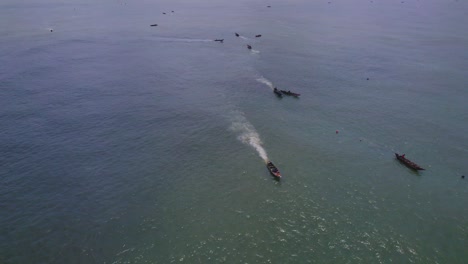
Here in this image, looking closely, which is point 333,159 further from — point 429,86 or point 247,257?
point 429,86

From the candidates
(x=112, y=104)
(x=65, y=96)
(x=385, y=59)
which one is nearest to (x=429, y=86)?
(x=385, y=59)

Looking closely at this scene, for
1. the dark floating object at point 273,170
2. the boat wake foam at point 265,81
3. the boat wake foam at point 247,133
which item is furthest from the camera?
the boat wake foam at point 265,81

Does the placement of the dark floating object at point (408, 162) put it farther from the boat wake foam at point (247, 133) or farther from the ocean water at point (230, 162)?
the boat wake foam at point (247, 133)

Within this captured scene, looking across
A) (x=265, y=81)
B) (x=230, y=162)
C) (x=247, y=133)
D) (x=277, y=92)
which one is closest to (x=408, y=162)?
(x=247, y=133)

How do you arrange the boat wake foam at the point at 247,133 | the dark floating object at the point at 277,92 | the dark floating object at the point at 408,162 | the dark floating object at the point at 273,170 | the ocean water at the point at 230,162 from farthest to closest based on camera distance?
the dark floating object at the point at 277,92
the boat wake foam at the point at 247,133
the dark floating object at the point at 408,162
the dark floating object at the point at 273,170
the ocean water at the point at 230,162

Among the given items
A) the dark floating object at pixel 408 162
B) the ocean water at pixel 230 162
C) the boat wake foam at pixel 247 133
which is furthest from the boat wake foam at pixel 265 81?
the dark floating object at pixel 408 162

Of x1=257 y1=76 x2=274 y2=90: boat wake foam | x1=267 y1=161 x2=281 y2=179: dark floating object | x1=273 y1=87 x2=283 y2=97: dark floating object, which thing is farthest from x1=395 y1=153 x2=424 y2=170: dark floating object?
x1=257 y1=76 x2=274 y2=90: boat wake foam

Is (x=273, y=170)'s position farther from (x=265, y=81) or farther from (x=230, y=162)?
(x=265, y=81)
